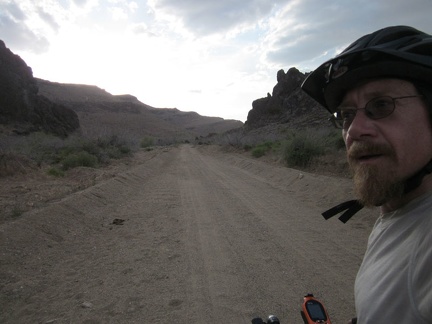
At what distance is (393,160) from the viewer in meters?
1.48

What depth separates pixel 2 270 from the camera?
4.54m

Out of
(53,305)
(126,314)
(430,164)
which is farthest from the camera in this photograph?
(53,305)

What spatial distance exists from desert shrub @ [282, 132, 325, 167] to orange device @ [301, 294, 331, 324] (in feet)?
40.6

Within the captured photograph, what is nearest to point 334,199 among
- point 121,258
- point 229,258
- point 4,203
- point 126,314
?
point 229,258

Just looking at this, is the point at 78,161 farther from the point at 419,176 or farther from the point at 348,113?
the point at 419,176

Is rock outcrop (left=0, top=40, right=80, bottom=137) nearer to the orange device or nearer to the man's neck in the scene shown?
the orange device

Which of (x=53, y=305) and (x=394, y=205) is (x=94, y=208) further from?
(x=394, y=205)

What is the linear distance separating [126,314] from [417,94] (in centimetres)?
341

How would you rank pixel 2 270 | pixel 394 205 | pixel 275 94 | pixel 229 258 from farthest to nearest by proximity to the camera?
pixel 275 94 < pixel 229 258 < pixel 2 270 < pixel 394 205

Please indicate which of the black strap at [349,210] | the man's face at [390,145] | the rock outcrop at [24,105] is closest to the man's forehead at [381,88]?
the man's face at [390,145]

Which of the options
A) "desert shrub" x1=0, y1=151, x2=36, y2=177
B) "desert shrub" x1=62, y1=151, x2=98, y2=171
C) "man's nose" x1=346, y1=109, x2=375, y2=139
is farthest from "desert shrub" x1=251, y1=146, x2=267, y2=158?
"man's nose" x1=346, y1=109, x2=375, y2=139

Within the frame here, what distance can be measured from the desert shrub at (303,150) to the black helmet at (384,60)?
12358 mm

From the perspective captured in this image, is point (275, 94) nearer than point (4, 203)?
No

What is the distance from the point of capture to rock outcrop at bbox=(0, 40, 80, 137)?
105ft
